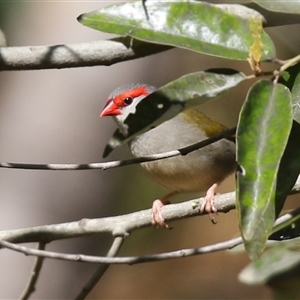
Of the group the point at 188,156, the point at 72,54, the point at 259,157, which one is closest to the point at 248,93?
the point at 259,157

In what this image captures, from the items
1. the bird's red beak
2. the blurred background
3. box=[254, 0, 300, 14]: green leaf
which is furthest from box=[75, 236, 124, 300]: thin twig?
the blurred background

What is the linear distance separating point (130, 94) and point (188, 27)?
69.7 inches

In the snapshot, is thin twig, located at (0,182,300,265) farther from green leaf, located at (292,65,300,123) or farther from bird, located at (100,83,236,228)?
bird, located at (100,83,236,228)

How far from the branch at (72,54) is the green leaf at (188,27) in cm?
35

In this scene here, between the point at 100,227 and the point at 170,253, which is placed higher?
the point at 170,253

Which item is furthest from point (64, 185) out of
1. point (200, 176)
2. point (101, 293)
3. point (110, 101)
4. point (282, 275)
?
point (101, 293)

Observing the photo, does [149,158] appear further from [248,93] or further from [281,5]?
[281,5]

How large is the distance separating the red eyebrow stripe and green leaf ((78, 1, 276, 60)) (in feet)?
5.42

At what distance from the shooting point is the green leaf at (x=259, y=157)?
131 cm

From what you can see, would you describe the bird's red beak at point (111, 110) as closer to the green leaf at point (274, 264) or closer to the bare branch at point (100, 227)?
the bare branch at point (100, 227)

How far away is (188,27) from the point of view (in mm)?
1535

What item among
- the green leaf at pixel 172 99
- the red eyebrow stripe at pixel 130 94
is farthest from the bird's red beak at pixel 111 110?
the green leaf at pixel 172 99

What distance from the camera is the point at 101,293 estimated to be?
6.28m

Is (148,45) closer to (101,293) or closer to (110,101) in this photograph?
(110,101)
